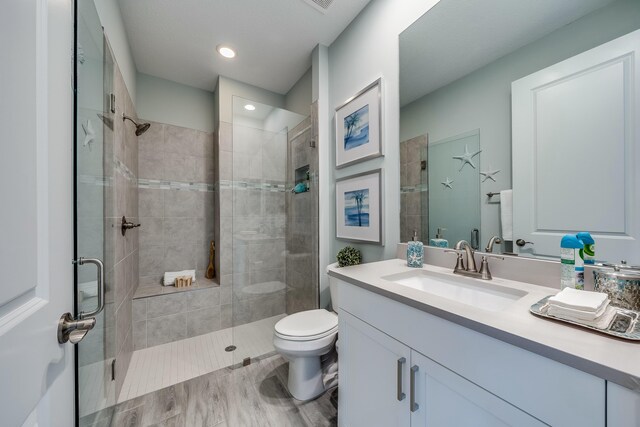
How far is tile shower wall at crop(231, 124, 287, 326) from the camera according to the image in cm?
223

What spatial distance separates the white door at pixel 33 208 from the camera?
1.24 feet

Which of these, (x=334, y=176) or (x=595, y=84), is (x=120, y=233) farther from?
(x=595, y=84)

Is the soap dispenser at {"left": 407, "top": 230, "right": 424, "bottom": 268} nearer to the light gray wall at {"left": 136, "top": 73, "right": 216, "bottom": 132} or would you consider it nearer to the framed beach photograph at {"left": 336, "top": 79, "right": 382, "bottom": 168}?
the framed beach photograph at {"left": 336, "top": 79, "right": 382, "bottom": 168}

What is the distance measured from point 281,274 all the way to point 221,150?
1.43 metres

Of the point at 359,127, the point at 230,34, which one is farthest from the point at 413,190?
the point at 230,34

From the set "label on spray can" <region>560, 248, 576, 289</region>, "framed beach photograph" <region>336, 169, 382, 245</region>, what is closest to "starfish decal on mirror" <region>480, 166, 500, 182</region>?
"label on spray can" <region>560, 248, 576, 289</region>

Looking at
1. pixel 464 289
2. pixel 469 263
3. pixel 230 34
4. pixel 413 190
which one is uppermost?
pixel 230 34

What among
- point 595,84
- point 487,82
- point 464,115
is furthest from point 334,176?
point 595,84

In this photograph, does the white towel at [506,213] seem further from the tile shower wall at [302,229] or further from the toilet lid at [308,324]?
the tile shower wall at [302,229]

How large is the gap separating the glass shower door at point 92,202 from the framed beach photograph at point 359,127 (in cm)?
145

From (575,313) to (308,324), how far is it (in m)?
1.36

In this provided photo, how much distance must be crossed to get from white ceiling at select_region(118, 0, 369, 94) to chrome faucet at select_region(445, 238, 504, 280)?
175cm

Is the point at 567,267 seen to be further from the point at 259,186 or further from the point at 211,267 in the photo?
the point at 211,267

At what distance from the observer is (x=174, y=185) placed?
2.68m
